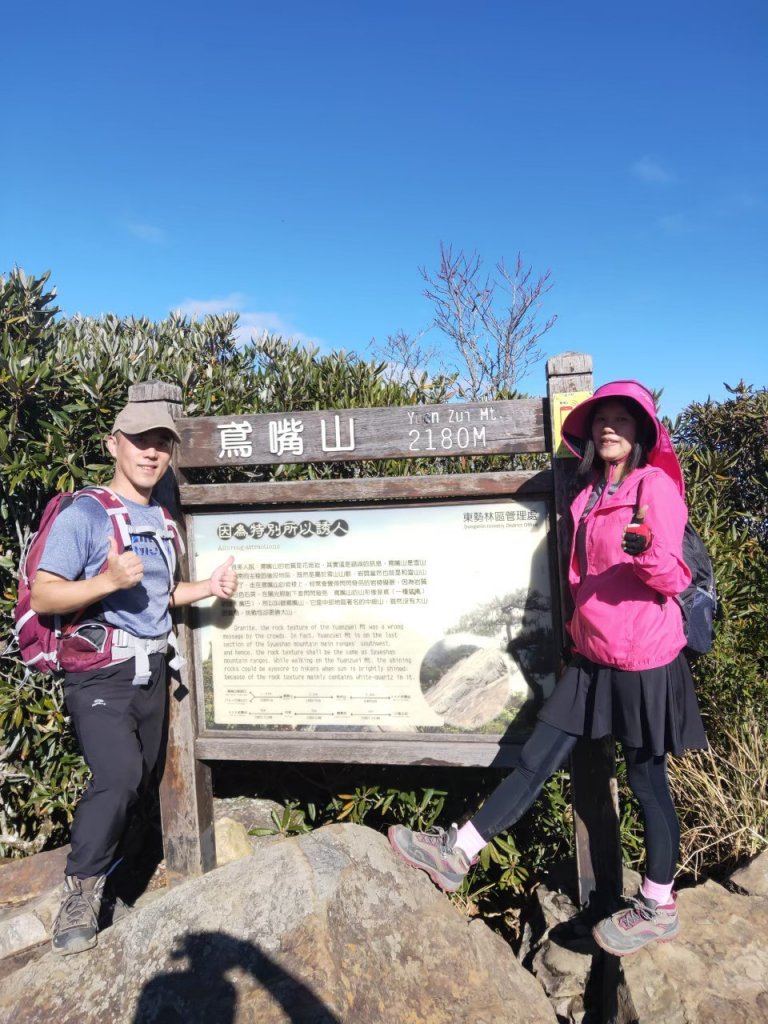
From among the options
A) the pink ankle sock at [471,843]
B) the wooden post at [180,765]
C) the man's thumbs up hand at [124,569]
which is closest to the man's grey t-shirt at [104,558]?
the man's thumbs up hand at [124,569]

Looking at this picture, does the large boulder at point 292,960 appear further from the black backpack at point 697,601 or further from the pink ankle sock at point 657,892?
the black backpack at point 697,601

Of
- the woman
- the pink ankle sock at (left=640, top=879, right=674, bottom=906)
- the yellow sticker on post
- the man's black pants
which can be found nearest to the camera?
the woman

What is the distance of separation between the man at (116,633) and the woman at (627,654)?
1.32 m

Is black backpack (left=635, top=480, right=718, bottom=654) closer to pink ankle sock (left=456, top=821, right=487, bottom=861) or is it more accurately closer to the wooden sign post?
the wooden sign post

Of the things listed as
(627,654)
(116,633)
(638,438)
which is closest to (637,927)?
(627,654)

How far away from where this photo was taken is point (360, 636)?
342cm

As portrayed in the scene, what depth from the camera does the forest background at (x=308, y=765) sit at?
3.74 m

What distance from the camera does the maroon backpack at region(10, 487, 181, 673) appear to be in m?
2.96

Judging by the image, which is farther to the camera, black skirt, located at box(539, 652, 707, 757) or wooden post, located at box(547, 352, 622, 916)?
wooden post, located at box(547, 352, 622, 916)

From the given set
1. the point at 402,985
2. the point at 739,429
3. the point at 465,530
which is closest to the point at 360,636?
the point at 465,530

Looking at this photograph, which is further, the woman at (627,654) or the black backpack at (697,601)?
the black backpack at (697,601)

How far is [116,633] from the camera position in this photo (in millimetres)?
3031

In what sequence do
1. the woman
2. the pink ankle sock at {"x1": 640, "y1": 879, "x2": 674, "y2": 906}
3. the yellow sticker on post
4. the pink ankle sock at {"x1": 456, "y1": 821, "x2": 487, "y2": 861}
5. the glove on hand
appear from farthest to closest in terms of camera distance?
the yellow sticker on post
the pink ankle sock at {"x1": 456, "y1": 821, "x2": 487, "y2": 861}
the pink ankle sock at {"x1": 640, "y1": 879, "x2": 674, "y2": 906}
the woman
the glove on hand

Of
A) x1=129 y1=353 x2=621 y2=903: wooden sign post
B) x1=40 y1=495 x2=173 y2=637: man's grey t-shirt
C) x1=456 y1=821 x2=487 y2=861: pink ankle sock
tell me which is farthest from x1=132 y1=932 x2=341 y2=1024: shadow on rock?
x1=40 y1=495 x2=173 y2=637: man's grey t-shirt
